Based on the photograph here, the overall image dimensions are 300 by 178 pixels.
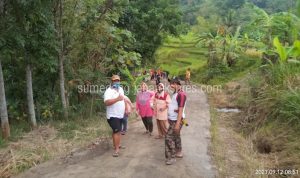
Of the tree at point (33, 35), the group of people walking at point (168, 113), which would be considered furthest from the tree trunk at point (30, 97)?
the group of people walking at point (168, 113)

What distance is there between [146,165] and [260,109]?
14.8 ft

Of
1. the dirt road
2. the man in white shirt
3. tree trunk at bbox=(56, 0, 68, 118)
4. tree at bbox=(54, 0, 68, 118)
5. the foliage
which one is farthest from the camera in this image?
the foliage

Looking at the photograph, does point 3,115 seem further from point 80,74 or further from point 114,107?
point 80,74

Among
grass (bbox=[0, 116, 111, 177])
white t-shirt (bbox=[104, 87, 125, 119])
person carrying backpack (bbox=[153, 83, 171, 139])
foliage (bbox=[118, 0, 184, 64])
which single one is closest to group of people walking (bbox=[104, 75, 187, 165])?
white t-shirt (bbox=[104, 87, 125, 119])

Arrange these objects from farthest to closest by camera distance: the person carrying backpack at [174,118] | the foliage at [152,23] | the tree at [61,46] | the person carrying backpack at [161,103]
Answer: the foliage at [152,23] < the tree at [61,46] < the person carrying backpack at [161,103] < the person carrying backpack at [174,118]

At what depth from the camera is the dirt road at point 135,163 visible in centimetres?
658

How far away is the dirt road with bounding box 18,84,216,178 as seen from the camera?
6.58 m

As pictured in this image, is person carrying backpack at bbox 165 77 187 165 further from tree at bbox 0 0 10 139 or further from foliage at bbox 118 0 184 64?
foliage at bbox 118 0 184 64

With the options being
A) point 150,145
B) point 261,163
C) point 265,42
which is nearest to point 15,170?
point 150,145

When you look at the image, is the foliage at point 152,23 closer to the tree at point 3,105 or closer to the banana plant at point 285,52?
the banana plant at point 285,52

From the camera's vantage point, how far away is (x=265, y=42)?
14.0 meters

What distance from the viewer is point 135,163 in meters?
7.07

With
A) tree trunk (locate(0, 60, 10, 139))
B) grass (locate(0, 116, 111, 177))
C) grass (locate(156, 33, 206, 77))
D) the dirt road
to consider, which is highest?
grass (locate(156, 33, 206, 77))

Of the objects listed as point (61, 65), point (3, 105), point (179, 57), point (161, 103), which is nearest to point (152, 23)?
point (61, 65)
